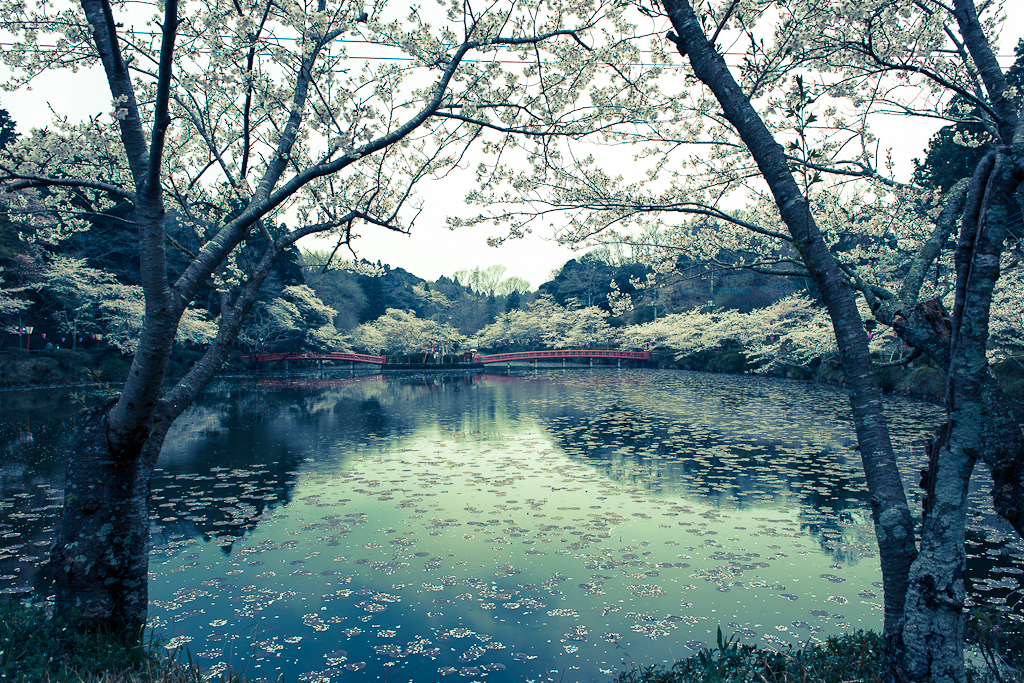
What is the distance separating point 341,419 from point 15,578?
10.6 metres

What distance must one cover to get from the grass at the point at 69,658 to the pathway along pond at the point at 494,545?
588mm

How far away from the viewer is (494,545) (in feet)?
19.7

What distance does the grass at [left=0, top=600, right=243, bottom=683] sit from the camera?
9.44ft

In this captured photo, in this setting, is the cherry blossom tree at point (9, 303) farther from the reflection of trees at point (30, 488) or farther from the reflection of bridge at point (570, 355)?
the reflection of bridge at point (570, 355)

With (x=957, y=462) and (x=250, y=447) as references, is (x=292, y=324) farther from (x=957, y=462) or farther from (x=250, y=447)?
(x=957, y=462)

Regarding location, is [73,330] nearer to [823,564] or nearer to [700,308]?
[823,564]

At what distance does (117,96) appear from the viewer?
3.42 metres

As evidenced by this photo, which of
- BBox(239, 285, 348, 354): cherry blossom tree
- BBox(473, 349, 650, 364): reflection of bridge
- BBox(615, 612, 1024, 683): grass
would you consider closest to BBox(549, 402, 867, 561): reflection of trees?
BBox(615, 612, 1024, 683): grass

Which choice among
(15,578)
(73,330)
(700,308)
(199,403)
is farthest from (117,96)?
(700,308)

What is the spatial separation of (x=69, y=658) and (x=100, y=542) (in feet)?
2.33

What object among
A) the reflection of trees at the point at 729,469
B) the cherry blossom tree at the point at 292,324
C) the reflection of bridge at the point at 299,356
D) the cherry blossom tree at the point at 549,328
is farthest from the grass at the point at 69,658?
the cherry blossom tree at the point at 549,328

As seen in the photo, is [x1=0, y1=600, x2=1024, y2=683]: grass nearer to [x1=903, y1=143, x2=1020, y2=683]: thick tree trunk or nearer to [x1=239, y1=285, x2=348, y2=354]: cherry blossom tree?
[x1=903, y1=143, x2=1020, y2=683]: thick tree trunk

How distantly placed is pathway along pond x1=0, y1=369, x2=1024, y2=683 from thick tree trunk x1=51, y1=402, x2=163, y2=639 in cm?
61

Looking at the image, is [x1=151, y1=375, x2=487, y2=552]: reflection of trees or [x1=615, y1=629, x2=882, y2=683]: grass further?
[x1=151, y1=375, x2=487, y2=552]: reflection of trees
